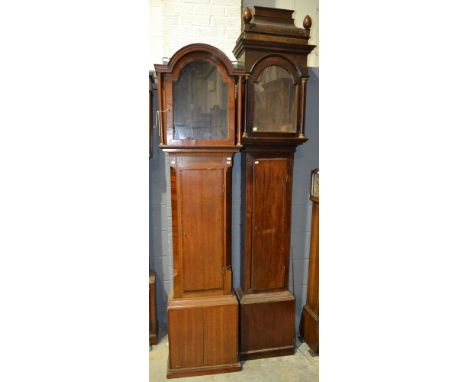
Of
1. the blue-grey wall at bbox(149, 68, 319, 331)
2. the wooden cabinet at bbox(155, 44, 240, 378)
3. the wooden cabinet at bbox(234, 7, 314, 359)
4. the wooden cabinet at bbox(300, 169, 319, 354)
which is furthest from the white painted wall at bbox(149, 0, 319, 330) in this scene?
the wooden cabinet at bbox(155, 44, 240, 378)

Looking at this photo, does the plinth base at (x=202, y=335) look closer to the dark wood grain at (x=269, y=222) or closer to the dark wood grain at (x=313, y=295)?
the dark wood grain at (x=269, y=222)

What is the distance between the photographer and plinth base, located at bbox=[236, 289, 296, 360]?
1883mm

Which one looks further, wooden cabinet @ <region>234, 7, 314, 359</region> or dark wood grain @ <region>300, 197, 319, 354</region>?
dark wood grain @ <region>300, 197, 319, 354</region>

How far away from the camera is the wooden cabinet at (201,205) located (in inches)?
66.2

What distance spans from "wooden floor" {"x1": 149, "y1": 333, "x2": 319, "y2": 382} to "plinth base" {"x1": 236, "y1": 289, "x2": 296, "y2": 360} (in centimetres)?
5

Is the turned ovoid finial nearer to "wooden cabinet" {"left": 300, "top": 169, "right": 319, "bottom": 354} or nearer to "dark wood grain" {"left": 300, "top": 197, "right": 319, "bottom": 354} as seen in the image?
"wooden cabinet" {"left": 300, "top": 169, "right": 319, "bottom": 354}

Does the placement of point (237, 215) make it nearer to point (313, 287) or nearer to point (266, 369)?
point (313, 287)

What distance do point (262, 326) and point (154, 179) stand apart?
47.0 inches

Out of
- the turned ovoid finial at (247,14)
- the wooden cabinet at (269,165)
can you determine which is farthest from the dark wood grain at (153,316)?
the turned ovoid finial at (247,14)

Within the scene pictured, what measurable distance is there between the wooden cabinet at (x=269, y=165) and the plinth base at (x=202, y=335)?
0.38 feet

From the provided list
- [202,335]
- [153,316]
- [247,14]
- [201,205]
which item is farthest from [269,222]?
[247,14]

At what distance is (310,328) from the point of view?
2066 mm

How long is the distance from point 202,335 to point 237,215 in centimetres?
79
